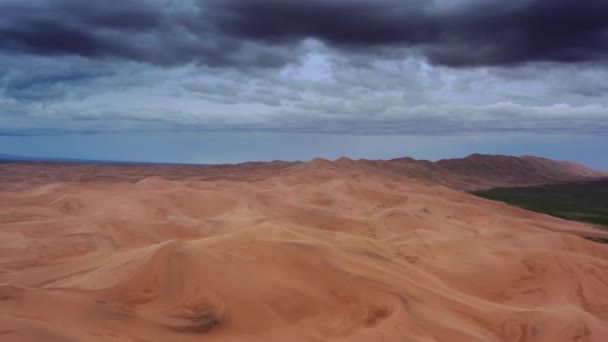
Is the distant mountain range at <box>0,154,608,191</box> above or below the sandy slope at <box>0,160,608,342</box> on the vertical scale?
above

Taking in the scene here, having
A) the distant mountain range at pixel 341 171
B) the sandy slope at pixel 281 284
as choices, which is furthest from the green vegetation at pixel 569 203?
the sandy slope at pixel 281 284

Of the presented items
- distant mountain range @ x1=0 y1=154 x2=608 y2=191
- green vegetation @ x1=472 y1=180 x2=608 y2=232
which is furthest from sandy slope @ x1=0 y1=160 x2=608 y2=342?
distant mountain range @ x1=0 y1=154 x2=608 y2=191

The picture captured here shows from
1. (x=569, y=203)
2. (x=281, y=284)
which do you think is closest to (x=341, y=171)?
(x=569, y=203)

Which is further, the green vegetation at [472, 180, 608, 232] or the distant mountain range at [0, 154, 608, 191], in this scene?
the distant mountain range at [0, 154, 608, 191]

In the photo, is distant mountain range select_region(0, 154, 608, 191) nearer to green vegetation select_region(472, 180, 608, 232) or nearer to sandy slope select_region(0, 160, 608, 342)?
green vegetation select_region(472, 180, 608, 232)

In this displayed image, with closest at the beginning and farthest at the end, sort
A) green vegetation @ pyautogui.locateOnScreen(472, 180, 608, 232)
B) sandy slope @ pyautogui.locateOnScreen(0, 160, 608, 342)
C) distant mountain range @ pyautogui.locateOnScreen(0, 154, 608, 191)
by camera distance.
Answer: sandy slope @ pyautogui.locateOnScreen(0, 160, 608, 342) → green vegetation @ pyautogui.locateOnScreen(472, 180, 608, 232) → distant mountain range @ pyautogui.locateOnScreen(0, 154, 608, 191)

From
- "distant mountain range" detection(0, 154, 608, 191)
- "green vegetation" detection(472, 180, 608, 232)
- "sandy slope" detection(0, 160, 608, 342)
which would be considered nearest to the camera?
"sandy slope" detection(0, 160, 608, 342)

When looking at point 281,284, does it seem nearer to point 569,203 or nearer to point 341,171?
point 569,203

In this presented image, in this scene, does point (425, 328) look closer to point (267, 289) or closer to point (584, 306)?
point (267, 289)

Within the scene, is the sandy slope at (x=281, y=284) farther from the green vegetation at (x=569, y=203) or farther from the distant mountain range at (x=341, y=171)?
the distant mountain range at (x=341, y=171)
